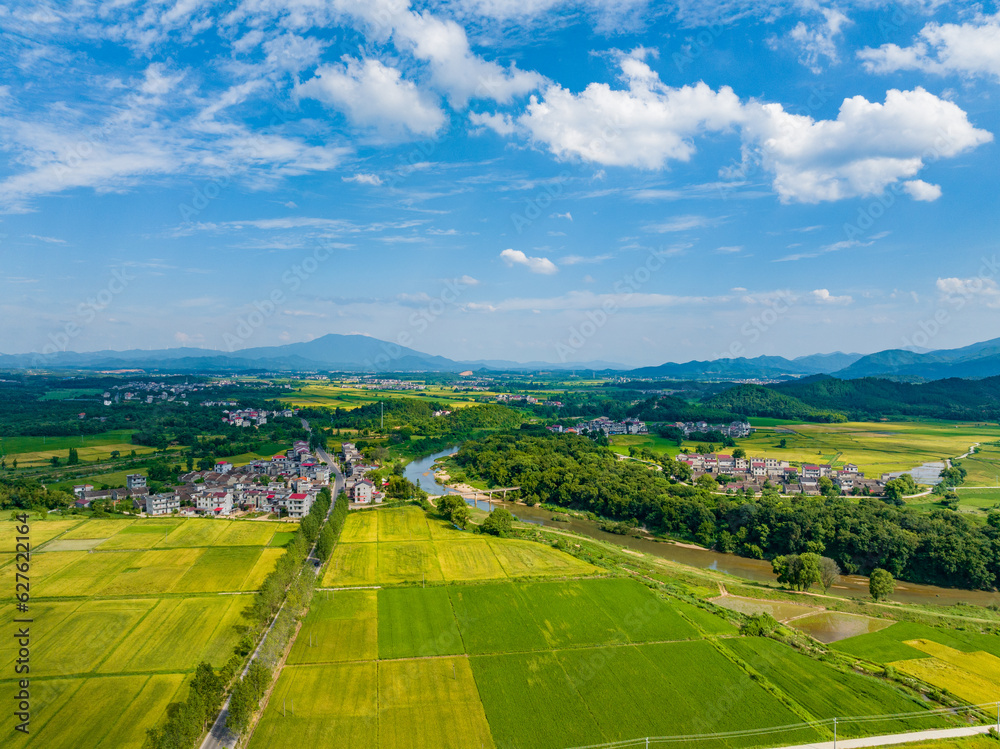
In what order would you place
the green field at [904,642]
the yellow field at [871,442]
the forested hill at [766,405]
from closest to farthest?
the green field at [904,642], the yellow field at [871,442], the forested hill at [766,405]

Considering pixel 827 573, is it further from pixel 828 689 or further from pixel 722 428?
pixel 722 428

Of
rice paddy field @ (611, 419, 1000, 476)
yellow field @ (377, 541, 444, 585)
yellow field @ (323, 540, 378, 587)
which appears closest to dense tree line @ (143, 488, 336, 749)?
yellow field @ (323, 540, 378, 587)

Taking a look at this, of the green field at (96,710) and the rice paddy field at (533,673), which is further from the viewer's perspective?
the rice paddy field at (533,673)

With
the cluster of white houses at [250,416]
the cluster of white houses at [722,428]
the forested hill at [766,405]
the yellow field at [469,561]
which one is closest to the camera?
the yellow field at [469,561]

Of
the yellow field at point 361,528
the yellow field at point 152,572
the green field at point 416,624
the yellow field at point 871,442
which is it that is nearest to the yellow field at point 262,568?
the yellow field at point 152,572

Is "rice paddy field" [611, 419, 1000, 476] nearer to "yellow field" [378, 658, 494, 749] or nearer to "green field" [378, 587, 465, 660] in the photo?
"green field" [378, 587, 465, 660]

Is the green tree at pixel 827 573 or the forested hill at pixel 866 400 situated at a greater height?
the forested hill at pixel 866 400

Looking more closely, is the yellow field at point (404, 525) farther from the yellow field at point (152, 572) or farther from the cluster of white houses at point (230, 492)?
the yellow field at point (152, 572)

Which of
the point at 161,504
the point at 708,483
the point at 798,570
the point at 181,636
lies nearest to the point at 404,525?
the point at 181,636
